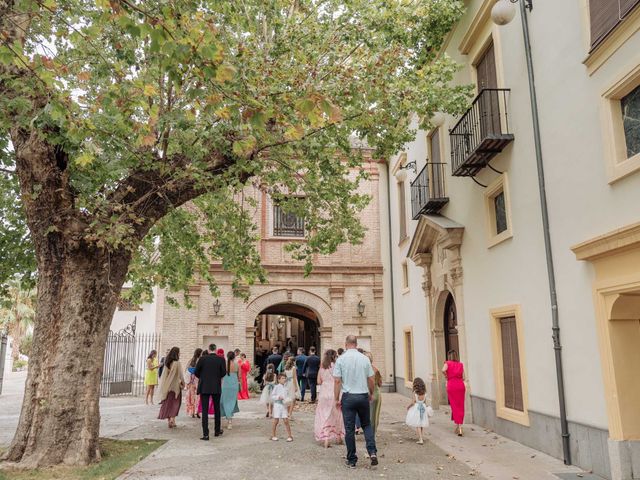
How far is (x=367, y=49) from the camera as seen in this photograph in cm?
1076

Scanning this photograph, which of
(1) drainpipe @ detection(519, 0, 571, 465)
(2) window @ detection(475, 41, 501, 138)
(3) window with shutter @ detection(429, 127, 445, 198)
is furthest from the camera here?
(3) window with shutter @ detection(429, 127, 445, 198)

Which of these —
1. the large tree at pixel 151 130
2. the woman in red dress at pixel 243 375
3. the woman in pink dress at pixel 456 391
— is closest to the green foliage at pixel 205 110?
the large tree at pixel 151 130

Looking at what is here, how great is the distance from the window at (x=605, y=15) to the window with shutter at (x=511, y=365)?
513 cm

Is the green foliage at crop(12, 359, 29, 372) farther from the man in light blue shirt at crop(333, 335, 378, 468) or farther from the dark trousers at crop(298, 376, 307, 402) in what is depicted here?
the man in light blue shirt at crop(333, 335, 378, 468)

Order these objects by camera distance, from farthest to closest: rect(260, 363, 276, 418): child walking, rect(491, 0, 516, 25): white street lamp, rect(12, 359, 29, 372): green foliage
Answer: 1. rect(12, 359, 29, 372): green foliage
2. rect(260, 363, 276, 418): child walking
3. rect(491, 0, 516, 25): white street lamp

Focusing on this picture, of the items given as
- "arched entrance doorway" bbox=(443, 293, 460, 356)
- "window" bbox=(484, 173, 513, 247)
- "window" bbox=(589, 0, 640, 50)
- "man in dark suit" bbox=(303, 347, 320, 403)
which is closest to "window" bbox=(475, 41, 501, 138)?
"window" bbox=(484, 173, 513, 247)

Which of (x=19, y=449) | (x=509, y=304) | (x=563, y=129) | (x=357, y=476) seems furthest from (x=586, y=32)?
(x=19, y=449)

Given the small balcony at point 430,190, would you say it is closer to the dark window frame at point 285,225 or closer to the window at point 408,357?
the window at point 408,357

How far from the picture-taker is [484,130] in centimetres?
1000

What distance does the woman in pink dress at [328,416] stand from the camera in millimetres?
8992

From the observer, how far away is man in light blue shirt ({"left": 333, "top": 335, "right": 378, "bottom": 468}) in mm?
7438

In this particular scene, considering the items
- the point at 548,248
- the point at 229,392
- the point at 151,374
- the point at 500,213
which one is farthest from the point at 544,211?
the point at 151,374

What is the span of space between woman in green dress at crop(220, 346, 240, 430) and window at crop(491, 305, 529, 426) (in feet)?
18.3

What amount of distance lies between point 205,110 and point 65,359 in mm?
4602
